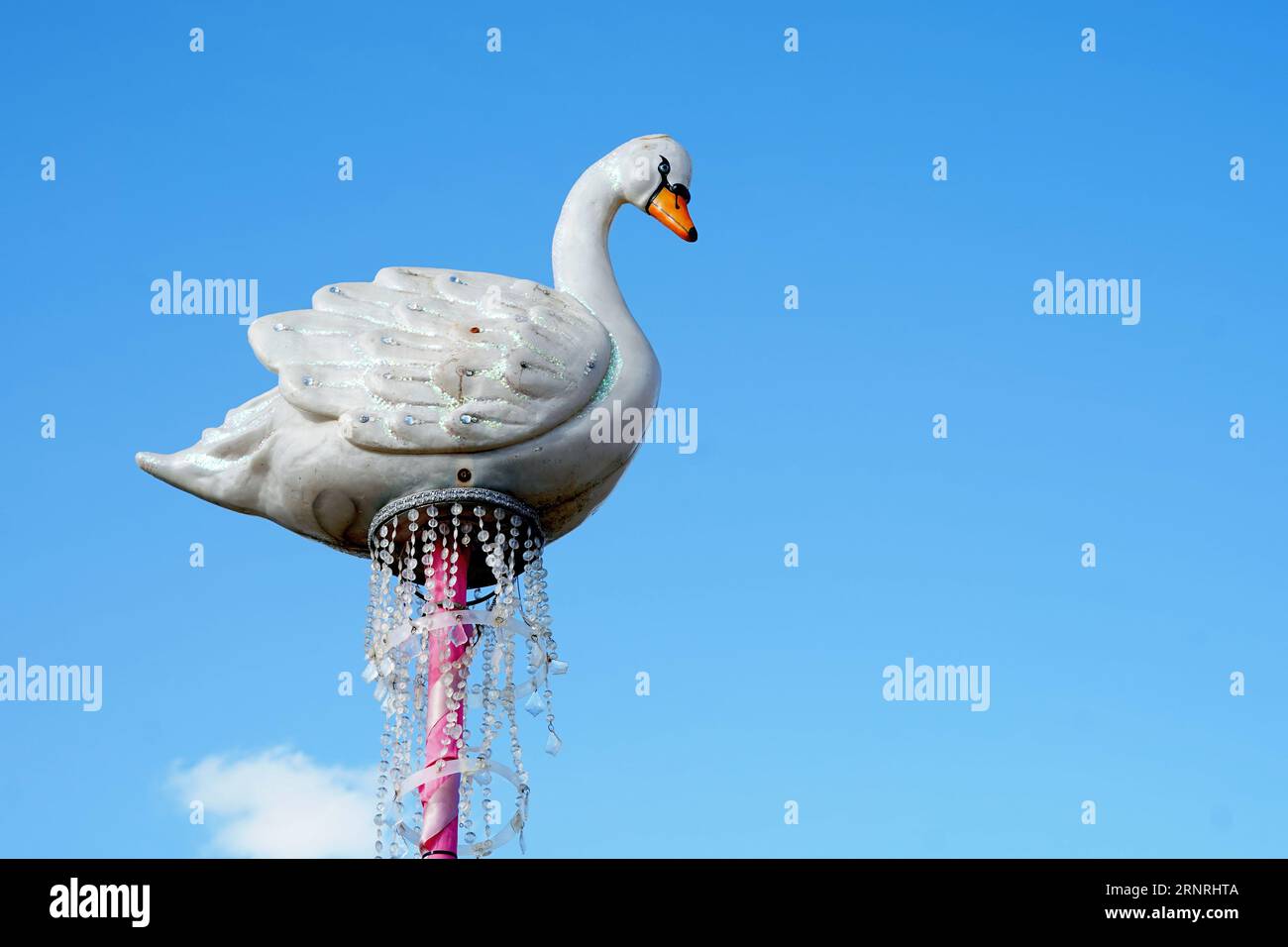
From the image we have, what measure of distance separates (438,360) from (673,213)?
261 cm

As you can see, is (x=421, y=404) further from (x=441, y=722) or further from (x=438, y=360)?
(x=441, y=722)

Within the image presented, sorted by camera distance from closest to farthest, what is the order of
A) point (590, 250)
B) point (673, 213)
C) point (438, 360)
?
1. point (438, 360)
2. point (590, 250)
3. point (673, 213)

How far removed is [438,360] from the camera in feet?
42.7

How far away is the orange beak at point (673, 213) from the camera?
1484 cm

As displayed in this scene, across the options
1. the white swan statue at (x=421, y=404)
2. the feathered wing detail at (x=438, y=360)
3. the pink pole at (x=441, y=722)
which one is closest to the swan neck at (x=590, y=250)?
the white swan statue at (x=421, y=404)

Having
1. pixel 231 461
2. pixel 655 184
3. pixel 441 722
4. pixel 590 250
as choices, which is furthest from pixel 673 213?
pixel 441 722

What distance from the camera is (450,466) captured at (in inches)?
506

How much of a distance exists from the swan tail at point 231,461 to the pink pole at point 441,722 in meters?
1.31

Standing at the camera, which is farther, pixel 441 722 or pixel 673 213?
pixel 673 213

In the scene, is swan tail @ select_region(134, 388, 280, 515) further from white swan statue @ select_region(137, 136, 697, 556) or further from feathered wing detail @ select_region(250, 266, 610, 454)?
feathered wing detail @ select_region(250, 266, 610, 454)

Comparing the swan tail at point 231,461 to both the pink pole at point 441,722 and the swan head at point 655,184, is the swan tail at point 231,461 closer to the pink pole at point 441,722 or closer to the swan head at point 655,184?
the pink pole at point 441,722
